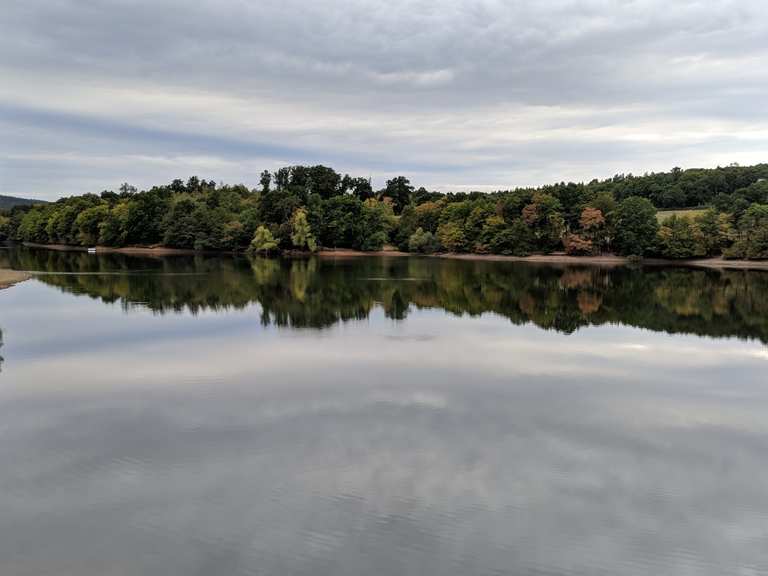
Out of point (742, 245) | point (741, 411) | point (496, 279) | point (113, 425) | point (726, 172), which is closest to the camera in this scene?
point (113, 425)

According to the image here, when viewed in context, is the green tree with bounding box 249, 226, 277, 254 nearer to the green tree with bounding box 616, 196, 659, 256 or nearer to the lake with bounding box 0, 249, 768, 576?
the green tree with bounding box 616, 196, 659, 256

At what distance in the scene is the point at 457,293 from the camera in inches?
1709

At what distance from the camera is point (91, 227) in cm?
11075

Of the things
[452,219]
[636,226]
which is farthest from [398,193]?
[636,226]

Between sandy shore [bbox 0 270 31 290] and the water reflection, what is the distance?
1.83 m

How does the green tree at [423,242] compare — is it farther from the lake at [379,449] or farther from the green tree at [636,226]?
the lake at [379,449]

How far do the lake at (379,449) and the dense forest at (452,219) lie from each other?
2124 inches

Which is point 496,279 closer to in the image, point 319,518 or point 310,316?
point 310,316

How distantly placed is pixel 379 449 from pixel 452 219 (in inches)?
3405

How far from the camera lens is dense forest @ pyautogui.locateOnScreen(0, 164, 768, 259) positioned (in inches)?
3091

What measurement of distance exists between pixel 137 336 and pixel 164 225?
8030 centimetres

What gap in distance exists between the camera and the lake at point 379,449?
367 inches

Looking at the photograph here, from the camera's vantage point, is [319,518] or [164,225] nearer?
[319,518]

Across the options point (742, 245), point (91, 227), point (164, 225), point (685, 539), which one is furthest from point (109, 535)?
point (91, 227)
